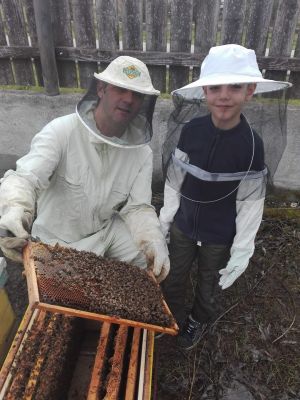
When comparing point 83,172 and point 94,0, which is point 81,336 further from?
point 94,0

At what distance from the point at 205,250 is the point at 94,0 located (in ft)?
10.5

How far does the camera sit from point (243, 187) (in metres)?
2.62

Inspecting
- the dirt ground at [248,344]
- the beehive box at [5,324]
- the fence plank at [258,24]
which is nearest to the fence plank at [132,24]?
the fence plank at [258,24]

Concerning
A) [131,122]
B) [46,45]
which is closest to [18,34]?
[46,45]

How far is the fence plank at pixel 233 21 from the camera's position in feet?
12.4

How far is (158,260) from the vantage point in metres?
2.65

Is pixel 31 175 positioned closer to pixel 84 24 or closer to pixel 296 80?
pixel 84 24

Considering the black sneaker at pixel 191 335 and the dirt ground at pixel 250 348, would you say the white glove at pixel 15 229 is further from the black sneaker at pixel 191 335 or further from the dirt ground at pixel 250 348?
the black sneaker at pixel 191 335

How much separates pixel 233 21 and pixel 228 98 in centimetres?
208

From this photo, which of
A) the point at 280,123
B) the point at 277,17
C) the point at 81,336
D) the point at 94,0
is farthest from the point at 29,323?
the point at 277,17

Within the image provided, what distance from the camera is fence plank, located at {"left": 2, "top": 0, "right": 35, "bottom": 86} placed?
162 inches

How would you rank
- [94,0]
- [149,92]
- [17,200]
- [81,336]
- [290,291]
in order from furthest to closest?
[94,0] < [290,291] < [81,336] < [149,92] < [17,200]

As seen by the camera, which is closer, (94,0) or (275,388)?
(275,388)

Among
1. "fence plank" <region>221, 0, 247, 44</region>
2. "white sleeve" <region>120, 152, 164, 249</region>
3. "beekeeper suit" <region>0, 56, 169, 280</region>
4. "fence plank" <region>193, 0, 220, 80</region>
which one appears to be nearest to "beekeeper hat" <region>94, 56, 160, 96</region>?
"beekeeper suit" <region>0, 56, 169, 280</region>
